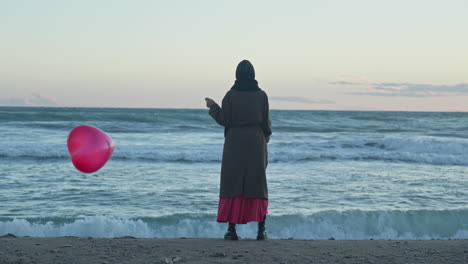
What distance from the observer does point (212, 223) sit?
6539mm

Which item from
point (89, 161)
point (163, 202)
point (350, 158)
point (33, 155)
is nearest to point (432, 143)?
point (350, 158)

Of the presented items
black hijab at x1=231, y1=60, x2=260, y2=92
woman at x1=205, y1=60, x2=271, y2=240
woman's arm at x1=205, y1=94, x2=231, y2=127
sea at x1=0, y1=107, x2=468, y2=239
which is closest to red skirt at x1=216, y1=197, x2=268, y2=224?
woman at x1=205, y1=60, x2=271, y2=240

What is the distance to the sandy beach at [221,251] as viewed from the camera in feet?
14.5

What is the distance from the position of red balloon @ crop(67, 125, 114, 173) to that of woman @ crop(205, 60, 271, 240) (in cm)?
122

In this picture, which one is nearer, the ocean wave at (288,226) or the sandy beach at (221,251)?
the sandy beach at (221,251)

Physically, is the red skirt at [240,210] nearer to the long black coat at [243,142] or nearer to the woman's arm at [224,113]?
the long black coat at [243,142]

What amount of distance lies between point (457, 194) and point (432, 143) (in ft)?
41.8

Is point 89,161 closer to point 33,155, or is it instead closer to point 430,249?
point 430,249

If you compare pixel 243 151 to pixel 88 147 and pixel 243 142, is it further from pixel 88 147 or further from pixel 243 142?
pixel 88 147

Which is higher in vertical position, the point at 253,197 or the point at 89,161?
the point at 89,161

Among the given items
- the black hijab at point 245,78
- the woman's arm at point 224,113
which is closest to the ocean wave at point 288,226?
the woman's arm at point 224,113

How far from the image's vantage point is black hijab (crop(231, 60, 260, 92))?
5.11 m

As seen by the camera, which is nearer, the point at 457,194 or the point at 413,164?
the point at 457,194

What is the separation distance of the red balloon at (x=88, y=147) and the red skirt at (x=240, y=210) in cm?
135
